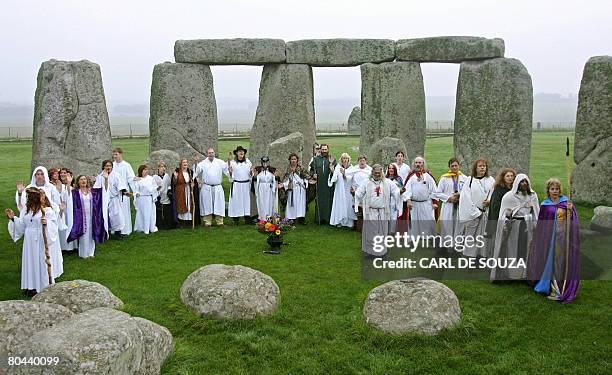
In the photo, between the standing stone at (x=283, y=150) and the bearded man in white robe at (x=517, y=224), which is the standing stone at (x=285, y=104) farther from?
the bearded man in white robe at (x=517, y=224)

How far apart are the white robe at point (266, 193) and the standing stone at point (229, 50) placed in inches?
215

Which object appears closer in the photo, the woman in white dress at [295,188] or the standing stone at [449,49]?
the woman in white dress at [295,188]

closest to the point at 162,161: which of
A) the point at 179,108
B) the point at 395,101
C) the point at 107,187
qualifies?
the point at 107,187

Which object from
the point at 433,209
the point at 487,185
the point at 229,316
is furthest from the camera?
the point at 433,209

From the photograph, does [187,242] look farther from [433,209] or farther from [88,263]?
[433,209]

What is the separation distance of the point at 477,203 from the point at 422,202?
1.75 m

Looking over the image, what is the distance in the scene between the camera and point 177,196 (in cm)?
1440

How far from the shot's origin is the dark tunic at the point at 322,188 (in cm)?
1491

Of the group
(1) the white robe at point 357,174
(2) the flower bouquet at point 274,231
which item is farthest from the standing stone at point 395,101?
(2) the flower bouquet at point 274,231

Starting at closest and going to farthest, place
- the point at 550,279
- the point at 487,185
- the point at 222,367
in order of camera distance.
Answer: the point at 222,367 < the point at 550,279 < the point at 487,185

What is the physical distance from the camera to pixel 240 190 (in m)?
14.9

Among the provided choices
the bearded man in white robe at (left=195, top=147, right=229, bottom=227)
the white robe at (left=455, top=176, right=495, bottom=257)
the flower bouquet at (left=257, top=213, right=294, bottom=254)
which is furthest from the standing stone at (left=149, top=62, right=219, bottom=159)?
the white robe at (left=455, top=176, right=495, bottom=257)

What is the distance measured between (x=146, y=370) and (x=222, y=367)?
0.86 meters

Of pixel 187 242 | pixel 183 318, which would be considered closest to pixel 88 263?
pixel 187 242
